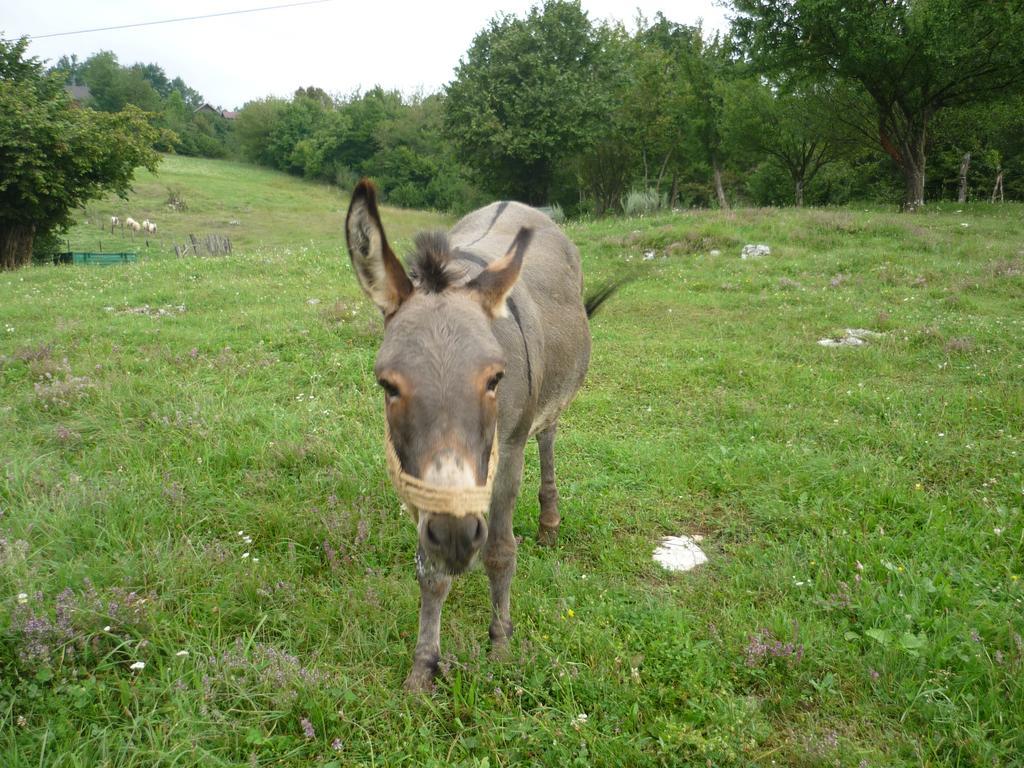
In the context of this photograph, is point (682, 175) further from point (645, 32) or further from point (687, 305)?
point (687, 305)

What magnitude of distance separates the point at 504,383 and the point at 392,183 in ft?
173

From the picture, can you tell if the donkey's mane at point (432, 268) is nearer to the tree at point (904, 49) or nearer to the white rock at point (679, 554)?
the white rock at point (679, 554)

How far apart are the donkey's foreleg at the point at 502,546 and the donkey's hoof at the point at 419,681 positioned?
1.29 ft

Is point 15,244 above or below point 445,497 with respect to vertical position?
above

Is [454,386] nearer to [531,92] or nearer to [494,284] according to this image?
[494,284]

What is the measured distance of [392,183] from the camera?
50969mm

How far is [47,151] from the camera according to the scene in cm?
2066

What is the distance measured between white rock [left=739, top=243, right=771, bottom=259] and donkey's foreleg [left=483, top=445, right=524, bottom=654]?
12.9 meters

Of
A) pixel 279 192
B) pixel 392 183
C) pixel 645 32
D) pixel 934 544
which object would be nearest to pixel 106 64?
pixel 279 192

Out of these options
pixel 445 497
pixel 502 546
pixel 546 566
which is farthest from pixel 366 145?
pixel 445 497

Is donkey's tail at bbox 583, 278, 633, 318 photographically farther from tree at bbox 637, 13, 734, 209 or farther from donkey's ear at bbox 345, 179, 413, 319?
tree at bbox 637, 13, 734, 209

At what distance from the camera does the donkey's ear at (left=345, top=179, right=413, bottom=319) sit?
2277mm

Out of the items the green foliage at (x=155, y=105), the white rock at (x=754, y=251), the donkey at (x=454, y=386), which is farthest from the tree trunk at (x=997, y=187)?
the green foliage at (x=155, y=105)

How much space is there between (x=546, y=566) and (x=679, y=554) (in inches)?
40.4
